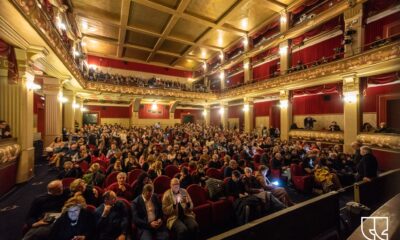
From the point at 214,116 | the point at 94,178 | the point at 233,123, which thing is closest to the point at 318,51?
the point at 233,123

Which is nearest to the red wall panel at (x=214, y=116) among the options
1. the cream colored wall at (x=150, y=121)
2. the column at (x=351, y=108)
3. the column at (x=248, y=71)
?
the cream colored wall at (x=150, y=121)

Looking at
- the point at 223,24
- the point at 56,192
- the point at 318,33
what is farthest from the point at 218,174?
the point at 223,24

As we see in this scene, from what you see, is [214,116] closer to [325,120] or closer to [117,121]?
[117,121]

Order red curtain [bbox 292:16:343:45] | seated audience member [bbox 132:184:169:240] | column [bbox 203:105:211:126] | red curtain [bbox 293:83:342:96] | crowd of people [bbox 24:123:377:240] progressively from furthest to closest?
column [bbox 203:105:211:126]
red curtain [bbox 292:16:343:45]
red curtain [bbox 293:83:342:96]
seated audience member [bbox 132:184:169:240]
crowd of people [bbox 24:123:377:240]

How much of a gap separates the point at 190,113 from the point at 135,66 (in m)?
7.90

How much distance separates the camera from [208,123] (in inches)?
802

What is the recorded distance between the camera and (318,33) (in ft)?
33.7

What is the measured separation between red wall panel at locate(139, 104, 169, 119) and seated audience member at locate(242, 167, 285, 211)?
16.2m

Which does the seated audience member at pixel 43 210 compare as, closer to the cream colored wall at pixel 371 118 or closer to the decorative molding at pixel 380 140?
the decorative molding at pixel 380 140

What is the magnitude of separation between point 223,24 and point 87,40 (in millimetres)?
10821

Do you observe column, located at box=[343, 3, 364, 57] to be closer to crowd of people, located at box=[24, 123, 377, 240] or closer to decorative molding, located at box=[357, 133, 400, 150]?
decorative molding, located at box=[357, 133, 400, 150]

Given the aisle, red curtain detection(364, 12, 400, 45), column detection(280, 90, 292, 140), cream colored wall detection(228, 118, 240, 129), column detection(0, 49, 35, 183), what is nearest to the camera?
the aisle

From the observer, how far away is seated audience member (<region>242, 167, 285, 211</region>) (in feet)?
11.0

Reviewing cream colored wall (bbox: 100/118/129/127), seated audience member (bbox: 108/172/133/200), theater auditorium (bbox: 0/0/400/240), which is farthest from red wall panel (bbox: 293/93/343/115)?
cream colored wall (bbox: 100/118/129/127)
